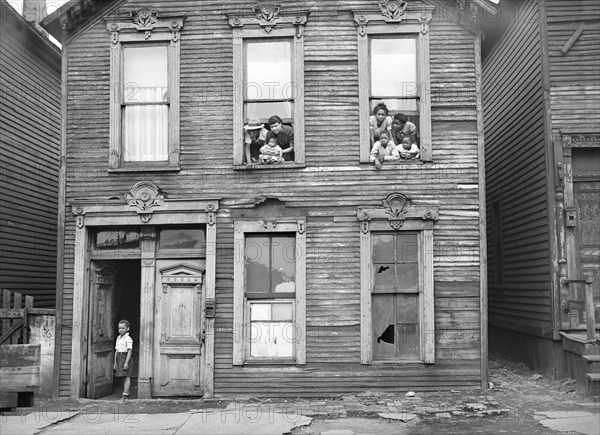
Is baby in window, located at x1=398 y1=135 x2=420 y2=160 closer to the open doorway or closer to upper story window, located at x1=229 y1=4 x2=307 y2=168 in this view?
upper story window, located at x1=229 y1=4 x2=307 y2=168

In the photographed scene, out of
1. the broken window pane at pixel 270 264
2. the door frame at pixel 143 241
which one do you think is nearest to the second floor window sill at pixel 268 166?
the door frame at pixel 143 241

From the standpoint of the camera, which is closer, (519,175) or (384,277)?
(384,277)

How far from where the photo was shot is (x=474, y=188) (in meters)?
12.7

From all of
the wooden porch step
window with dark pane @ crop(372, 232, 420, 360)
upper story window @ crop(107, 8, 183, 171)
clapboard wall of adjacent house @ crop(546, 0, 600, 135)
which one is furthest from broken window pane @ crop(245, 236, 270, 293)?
clapboard wall of adjacent house @ crop(546, 0, 600, 135)

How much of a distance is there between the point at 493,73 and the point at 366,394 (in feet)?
30.9

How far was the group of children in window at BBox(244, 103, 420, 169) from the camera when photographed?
1279cm

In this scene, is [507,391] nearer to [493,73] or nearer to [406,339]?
[406,339]

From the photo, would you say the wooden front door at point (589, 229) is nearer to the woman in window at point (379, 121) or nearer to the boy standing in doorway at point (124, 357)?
the woman in window at point (379, 121)

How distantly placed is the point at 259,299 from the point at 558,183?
585 centimetres

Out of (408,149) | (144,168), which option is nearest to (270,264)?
(144,168)

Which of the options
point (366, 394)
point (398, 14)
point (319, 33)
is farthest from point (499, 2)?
point (366, 394)

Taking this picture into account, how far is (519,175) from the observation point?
15.4 m

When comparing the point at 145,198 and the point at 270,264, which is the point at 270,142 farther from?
the point at 145,198

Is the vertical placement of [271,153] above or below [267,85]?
below
